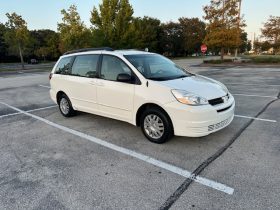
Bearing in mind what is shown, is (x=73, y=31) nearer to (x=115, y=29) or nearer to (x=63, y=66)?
(x=115, y=29)

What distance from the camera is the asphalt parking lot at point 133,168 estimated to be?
2.84m

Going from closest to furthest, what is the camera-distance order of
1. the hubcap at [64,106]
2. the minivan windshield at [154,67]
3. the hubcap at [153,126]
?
the hubcap at [153,126], the minivan windshield at [154,67], the hubcap at [64,106]

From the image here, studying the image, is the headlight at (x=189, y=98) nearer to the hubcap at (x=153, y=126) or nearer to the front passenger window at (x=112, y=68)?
the hubcap at (x=153, y=126)

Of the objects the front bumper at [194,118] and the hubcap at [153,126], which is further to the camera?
the hubcap at [153,126]

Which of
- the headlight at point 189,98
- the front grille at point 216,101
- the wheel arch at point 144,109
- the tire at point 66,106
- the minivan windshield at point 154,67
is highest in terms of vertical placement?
the minivan windshield at point 154,67

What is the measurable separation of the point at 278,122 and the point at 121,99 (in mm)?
3558

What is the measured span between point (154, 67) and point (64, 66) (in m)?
2.66

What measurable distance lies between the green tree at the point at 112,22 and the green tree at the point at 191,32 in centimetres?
3683

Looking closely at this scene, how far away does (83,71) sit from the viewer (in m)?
5.67

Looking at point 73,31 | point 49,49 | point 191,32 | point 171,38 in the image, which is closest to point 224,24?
point 73,31

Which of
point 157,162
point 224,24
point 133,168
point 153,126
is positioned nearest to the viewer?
point 133,168

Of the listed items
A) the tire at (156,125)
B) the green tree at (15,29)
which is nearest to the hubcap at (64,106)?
the tire at (156,125)

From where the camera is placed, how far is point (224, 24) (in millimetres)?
27766

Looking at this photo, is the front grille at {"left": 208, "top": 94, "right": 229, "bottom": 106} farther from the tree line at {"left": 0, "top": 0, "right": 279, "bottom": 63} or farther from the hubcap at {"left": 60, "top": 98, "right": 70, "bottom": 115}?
the tree line at {"left": 0, "top": 0, "right": 279, "bottom": 63}
